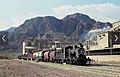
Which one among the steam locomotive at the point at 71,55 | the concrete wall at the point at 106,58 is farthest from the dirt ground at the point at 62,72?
the concrete wall at the point at 106,58

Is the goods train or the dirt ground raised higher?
the goods train

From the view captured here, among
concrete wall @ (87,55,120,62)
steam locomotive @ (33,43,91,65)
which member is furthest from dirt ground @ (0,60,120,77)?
concrete wall @ (87,55,120,62)

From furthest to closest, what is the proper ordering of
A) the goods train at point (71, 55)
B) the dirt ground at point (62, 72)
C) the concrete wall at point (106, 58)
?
the concrete wall at point (106, 58) < the goods train at point (71, 55) < the dirt ground at point (62, 72)

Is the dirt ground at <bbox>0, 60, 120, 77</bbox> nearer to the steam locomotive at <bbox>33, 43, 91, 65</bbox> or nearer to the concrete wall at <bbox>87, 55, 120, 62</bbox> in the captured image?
the steam locomotive at <bbox>33, 43, 91, 65</bbox>

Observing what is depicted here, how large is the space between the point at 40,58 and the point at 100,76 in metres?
60.1

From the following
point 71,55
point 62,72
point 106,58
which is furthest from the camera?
point 106,58

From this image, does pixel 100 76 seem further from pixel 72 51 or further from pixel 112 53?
pixel 112 53

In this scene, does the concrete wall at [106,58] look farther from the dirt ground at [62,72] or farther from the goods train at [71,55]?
the dirt ground at [62,72]

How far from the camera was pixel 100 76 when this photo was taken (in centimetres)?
2745

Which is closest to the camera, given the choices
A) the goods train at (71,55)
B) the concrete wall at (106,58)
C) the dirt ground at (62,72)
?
the dirt ground at (62,72)

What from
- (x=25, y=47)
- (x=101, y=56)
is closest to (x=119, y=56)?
(x=101, y=56)

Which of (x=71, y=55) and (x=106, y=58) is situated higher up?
(x=71, y=55)

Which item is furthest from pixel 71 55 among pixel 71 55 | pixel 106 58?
pixel 106 58

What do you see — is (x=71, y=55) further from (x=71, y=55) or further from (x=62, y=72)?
(x=62, y=72)
